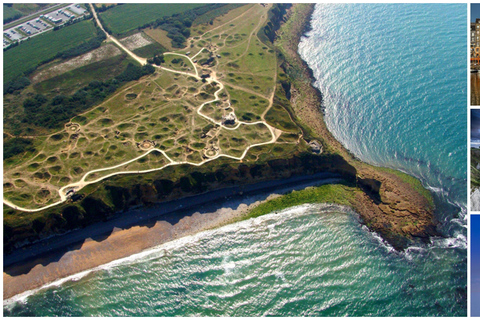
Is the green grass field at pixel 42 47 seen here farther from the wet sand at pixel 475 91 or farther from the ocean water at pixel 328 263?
the wet sand at pixel 475 91

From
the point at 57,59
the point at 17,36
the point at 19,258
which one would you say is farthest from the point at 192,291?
the point at 17,36

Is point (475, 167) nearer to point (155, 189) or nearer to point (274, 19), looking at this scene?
point (155, 189)

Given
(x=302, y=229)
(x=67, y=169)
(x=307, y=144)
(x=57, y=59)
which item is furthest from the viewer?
(x=57, y=59)

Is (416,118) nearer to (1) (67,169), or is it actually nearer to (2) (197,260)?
(2) (197,260)

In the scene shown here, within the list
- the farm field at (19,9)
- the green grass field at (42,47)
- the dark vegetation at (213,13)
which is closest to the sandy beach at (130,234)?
the green grass field at (42,47)

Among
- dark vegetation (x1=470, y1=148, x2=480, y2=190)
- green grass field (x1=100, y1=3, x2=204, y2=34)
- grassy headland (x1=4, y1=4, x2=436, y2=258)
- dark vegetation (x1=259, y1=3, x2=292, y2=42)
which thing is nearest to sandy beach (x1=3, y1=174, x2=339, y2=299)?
grassy headland (x1=4, y1=4, x2=436, y2=258)

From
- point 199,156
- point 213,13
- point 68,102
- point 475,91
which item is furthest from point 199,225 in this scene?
point 213,13

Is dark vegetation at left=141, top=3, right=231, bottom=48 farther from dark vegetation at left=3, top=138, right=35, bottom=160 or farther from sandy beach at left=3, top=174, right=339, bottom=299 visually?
sandy beach at left=3, top=174, right=339, bottom=299

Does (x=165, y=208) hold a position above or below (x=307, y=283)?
above
